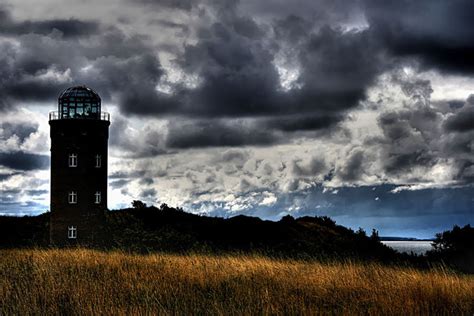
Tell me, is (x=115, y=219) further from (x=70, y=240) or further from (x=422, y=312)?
(x=422, y=312)

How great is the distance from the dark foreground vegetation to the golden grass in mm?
12711

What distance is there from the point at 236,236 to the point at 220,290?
86.7 feet

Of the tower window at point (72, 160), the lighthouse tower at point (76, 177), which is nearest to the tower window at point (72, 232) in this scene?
the lighthouse tower at point (76, 177)

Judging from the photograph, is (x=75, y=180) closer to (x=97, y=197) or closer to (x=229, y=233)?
(x=97, y=197)

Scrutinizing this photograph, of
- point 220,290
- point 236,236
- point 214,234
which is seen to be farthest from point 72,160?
point 220,290

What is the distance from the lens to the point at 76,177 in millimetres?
38906

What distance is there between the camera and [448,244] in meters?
30.3

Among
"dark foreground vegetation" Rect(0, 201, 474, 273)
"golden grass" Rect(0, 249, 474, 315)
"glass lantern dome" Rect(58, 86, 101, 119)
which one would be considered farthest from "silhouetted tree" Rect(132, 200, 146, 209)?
"golden grass" Rect(0, 249, 474, 315)

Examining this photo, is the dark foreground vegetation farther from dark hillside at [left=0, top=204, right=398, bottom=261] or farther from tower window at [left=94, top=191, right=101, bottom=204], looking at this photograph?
tower window at [left=94, top=191, right=101, bottom=204]

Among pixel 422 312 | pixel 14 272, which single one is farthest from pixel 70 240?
pixel 422 312

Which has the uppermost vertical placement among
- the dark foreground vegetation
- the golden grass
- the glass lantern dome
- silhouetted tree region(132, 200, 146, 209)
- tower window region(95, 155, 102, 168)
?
the glass lantern dome

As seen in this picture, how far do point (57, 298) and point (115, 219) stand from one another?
29056 millimetres

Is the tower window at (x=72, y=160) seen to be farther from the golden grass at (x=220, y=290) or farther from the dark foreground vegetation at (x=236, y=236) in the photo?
the golden grass at (x=220, y=290)

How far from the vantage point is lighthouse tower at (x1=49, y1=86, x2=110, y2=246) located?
128ft
